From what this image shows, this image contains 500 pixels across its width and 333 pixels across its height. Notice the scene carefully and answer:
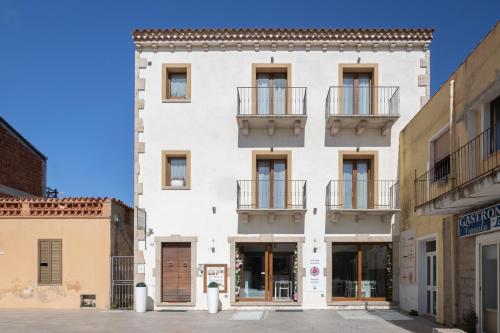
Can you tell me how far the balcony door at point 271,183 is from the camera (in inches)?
632

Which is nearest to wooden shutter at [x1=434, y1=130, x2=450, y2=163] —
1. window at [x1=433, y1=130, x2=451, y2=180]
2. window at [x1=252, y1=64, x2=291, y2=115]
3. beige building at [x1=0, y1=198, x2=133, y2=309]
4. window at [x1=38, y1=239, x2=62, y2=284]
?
window at [x1=433, y1=130, x2=451, y2=180]

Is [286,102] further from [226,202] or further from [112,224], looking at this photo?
[112,224]

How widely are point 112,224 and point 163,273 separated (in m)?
2.27

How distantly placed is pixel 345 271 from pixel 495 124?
24.8 feet

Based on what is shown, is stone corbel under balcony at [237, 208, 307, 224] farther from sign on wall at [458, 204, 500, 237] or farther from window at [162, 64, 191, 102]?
sign on wall at [458, 204, 500, 237]

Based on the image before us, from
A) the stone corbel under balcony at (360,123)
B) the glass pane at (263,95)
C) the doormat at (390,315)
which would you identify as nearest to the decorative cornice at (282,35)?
the glass pane at (263,95)

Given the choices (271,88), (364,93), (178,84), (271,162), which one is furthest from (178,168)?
(364,93)

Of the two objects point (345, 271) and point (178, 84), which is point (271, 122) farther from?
point (345, 271)

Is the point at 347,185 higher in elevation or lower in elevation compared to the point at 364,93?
lower

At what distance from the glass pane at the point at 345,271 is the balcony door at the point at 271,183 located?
7.59 feet

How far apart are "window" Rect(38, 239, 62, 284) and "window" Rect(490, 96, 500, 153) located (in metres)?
12.7

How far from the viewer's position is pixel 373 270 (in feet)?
52.6

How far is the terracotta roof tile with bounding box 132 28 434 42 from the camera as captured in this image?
1606 cm

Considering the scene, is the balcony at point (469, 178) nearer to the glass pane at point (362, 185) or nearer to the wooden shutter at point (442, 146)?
the wooden shutter at point (442, 146)
